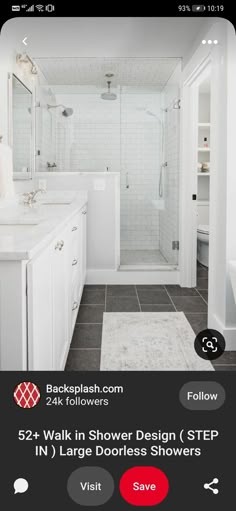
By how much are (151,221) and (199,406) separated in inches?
113

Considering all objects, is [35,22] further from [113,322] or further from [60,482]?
[113,322]

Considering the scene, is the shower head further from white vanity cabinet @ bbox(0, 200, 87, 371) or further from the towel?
white vanity cabinet @ bbox(0, 200, 87, 371)

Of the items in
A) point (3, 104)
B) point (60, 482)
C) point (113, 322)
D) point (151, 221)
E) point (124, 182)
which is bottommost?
point (113, 322)

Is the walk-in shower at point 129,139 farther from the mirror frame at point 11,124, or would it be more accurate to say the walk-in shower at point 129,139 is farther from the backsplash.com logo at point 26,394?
the backsplash.com logo at point 26,394

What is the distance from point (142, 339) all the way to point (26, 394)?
96 cm

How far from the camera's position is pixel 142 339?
146 centimetres

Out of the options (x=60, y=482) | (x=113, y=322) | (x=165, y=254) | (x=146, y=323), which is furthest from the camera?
(x=165, y=254)

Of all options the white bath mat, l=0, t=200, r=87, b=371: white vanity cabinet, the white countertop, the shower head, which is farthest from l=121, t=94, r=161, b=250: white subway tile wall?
l=0, t=200, r=87, b=371: white vanity cabinet

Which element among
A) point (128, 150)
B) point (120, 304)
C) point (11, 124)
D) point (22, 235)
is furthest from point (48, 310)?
point (128, 150)

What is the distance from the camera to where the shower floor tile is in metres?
3.18

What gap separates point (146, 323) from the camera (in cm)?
174

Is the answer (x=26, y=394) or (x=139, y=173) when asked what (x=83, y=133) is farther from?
(x=26, y=394)

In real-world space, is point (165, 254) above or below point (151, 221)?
below

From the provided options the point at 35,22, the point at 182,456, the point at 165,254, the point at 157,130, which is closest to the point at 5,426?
the point at 182,456
